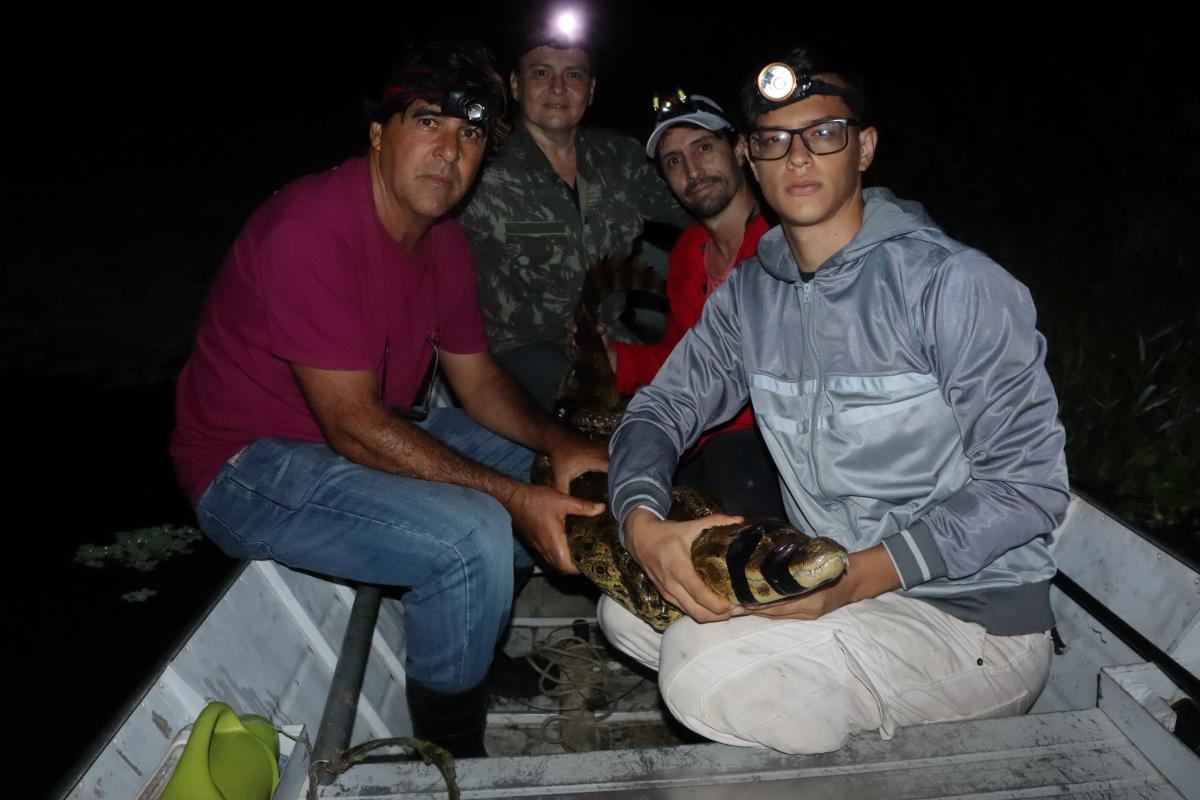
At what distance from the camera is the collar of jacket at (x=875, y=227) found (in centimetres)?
214

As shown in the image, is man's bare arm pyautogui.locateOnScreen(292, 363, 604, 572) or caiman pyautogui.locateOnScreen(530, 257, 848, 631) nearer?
caiman pyautogui.locateOnScreen(530, 257, 848, 631)

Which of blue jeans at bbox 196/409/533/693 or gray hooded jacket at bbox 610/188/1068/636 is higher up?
gray hooded jacket at bbox 610/188/1068/636

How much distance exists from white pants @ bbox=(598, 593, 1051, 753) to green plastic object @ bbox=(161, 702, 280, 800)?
1.02 m

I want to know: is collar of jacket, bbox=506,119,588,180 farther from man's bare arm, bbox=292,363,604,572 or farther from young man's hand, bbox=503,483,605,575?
young man's hand, bbox=503,483,605,575

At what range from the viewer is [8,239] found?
47.3 ft

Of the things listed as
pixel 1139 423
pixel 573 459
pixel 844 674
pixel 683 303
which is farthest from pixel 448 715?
pixel 1139 423

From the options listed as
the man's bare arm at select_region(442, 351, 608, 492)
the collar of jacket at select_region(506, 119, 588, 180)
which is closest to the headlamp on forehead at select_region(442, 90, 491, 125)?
the man's bare arm at select_region(442, 351, 608, 492)

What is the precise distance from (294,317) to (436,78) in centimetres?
96

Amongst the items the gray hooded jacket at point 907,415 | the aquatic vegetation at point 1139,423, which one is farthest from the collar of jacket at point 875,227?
the aquatic vegetation at point 1139,423

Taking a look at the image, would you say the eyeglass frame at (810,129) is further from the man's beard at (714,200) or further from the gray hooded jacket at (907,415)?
the man's beard at (714,200)

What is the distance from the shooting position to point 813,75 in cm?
226

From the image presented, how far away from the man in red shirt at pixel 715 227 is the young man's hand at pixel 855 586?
124 cm

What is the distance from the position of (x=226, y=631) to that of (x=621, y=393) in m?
2.09

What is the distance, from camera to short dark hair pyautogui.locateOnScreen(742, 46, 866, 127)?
7.42 ft
